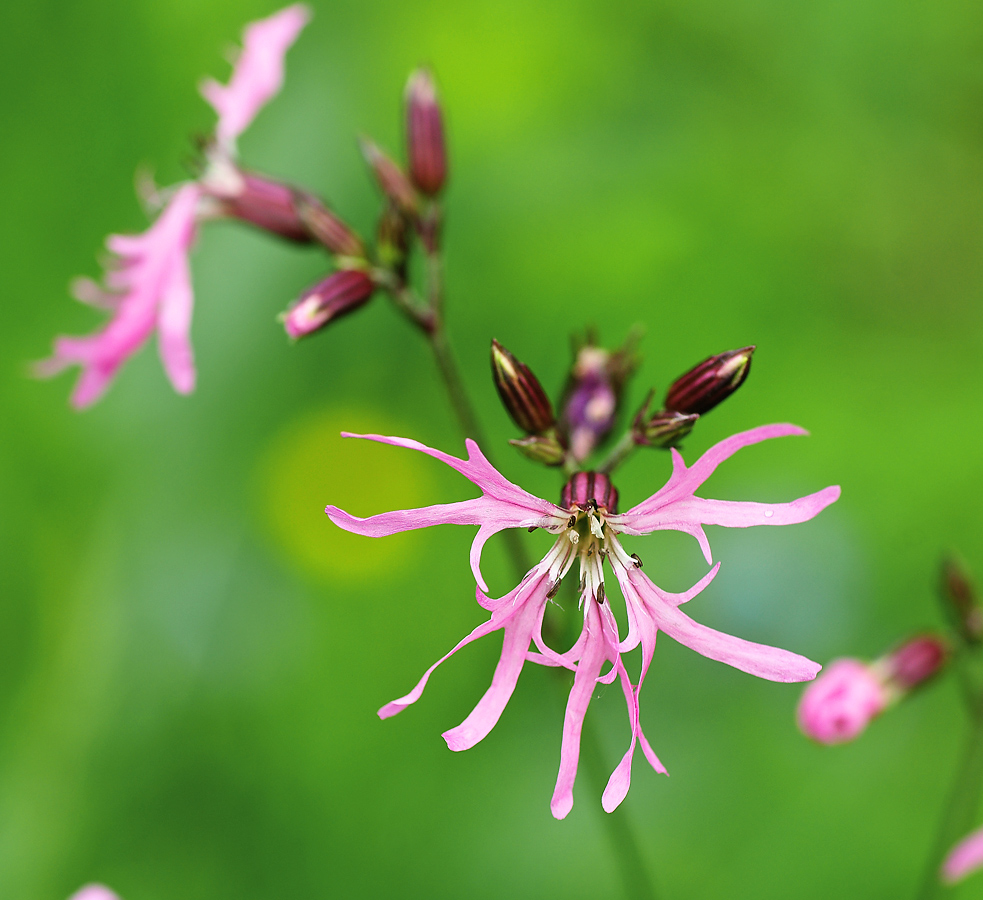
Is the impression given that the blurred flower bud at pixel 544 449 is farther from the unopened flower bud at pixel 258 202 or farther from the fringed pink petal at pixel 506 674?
the unopened flower bud at pixel 258 202

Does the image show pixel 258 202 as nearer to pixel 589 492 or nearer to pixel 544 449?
pixel 544 449

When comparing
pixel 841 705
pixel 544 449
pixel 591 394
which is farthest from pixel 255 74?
pixel 841 705

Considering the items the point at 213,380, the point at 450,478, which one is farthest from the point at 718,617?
the point at 213,380

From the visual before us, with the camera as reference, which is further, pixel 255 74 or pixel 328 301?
pixel 255 74

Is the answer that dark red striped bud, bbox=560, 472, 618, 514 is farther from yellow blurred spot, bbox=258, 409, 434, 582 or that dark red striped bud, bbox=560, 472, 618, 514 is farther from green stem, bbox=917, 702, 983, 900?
yellow blurred spot, bbox=258, 409, 434, 582

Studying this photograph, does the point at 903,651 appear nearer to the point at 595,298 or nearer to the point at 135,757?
the point at 595,298
